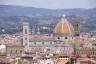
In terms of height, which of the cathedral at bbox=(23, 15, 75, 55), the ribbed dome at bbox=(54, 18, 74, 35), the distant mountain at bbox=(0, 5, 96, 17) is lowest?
the distant mountain at bbox=(0, 5, 96, 17)

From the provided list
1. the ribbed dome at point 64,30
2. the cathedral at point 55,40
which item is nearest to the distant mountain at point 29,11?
Answer: the ribbed dome at point 64,30

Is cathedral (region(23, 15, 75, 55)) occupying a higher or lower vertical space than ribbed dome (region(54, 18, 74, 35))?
lower

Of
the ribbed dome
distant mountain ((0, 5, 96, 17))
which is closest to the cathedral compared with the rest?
the ribbed dome

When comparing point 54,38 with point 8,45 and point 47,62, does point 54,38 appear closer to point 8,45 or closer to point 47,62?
point 8,45

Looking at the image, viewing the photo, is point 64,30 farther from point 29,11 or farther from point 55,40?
point 29,11

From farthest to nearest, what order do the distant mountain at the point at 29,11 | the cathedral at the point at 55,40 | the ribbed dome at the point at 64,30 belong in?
the distant mountain at the point at 29,11 < the ribbed dome at the point at 64,30 < the cathedral at the point at 55,40

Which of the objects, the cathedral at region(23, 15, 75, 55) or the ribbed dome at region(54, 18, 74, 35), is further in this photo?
the ribbed dome at region(54, 18, 74, 35)

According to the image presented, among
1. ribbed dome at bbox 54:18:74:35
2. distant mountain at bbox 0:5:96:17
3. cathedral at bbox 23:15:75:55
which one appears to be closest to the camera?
cathedral at bbox 23:15:75:55

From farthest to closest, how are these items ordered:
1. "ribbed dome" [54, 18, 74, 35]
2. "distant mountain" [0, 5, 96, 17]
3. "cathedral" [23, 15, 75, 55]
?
"distant mountain" [0, 5, 96, 17]
"ribbed dome" [54, 18, 74, 35]
"cathedral" [23, 15, 75, 55]

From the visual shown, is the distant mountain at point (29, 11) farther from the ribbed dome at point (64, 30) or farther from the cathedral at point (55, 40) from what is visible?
the cathedral at point (55, 40)

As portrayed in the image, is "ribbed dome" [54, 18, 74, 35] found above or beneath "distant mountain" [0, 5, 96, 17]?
above

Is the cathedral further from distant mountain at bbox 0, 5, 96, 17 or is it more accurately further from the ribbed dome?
distant mountain at bbox 0, 5, 96, 17

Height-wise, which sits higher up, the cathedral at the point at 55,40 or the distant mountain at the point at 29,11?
the cathedral at the point at 55,40
